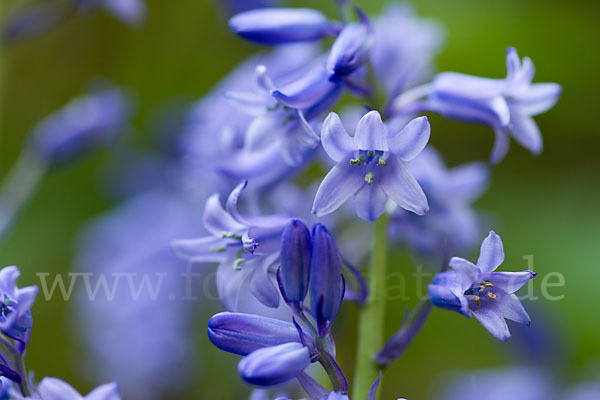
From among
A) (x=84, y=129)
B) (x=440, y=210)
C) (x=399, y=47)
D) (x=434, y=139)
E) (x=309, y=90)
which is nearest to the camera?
(x=309, y=90)

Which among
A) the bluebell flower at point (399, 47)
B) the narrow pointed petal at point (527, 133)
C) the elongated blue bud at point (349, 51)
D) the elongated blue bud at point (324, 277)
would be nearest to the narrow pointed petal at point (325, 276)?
the elongated blue bud at point (324, 277)

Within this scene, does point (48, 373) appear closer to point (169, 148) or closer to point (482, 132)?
point (169, 148)

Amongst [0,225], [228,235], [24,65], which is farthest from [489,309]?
[24,65]

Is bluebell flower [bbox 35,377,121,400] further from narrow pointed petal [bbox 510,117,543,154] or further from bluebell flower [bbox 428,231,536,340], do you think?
narrow pointed petal [bbox 510,117,543,154]

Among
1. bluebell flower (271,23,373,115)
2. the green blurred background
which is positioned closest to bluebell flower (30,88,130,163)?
the green blurred background

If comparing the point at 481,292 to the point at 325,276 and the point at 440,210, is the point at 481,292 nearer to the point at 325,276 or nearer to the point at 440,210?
the point at 325,276

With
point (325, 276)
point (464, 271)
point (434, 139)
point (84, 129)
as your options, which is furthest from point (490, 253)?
point (434, 139)

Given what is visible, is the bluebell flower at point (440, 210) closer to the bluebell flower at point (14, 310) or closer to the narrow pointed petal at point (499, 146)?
the narrow pointed petal at point (499, 146)
